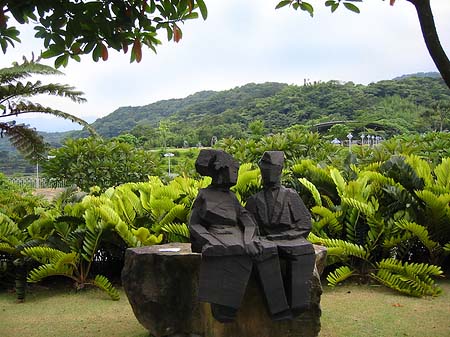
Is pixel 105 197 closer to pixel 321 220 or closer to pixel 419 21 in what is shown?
pixel 321 220

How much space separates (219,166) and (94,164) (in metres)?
8.87

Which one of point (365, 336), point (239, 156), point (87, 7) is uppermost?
point (87, 7)

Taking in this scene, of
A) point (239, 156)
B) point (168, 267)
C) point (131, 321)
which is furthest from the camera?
point (239, 156)

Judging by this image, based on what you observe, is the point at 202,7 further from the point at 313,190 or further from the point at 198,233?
the point at 313,190

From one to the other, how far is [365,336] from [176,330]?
164 cm

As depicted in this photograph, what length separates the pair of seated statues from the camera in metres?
3.36

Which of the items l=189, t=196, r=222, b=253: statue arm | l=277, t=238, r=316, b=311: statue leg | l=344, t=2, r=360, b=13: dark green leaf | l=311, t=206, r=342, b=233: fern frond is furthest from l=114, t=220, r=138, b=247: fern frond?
l=344, t=2, r=360, b=13: dark green leaf

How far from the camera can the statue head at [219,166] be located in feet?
12.3

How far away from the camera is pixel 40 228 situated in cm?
621

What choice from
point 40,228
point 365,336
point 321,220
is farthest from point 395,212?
point 40,228

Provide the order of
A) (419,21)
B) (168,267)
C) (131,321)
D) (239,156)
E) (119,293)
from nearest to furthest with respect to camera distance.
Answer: (419,21) < (168,267) < (131,321) < (119,293) < (239,156)

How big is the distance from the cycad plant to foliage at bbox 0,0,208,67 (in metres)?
3.56

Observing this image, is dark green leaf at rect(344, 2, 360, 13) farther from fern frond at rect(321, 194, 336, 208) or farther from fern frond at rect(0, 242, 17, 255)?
fern frond at rect(0, 242, 17, 255)

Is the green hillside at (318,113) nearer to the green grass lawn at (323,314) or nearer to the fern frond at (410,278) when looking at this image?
the green grass lawn at (323,314)
